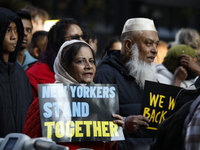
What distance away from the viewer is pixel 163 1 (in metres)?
20.0

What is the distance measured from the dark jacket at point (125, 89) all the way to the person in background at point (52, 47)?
46 cm

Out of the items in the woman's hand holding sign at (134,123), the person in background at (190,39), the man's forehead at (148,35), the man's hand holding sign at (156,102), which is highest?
the man's forehead at (148,35)

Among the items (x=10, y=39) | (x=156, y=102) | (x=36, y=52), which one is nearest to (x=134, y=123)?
(x=156, y=102)

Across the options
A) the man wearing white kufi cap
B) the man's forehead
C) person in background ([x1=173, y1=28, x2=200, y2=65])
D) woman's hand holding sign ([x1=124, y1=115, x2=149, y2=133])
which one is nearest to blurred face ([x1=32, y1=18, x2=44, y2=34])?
person in background ([x1=173, y1=28, x2=200, y2=65])

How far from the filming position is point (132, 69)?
5711mm

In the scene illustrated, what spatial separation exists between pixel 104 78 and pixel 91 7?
39.1 ft

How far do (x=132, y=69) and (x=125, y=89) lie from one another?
271 mm

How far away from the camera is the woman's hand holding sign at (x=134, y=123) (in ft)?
16.2

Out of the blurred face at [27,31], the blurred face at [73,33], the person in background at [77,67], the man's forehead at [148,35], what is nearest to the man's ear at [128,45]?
the man's forehead at [148,35]

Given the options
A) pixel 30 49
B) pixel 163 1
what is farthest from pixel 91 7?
pixel 30 49

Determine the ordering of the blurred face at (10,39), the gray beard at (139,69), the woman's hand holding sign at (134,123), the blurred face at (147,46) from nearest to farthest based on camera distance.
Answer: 1. the woman's hand holding sign at (134,123)
2. the blurred face at (10,39)
3. the gray beard at (139,69)
4. the blurred face at (147,46)

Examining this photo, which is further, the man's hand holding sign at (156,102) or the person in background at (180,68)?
the person in background at (180,68)

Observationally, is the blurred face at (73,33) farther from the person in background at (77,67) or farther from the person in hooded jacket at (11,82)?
the person in background at (77,67)

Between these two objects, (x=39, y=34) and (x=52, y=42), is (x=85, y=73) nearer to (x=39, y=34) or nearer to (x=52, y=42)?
(x=52, y=42)
